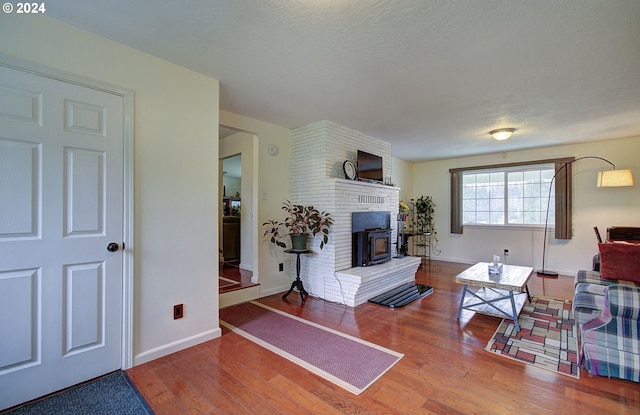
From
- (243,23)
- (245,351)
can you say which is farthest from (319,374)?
(243,23)

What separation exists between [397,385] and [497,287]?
1.65 m

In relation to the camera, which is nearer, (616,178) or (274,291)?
(274,291)

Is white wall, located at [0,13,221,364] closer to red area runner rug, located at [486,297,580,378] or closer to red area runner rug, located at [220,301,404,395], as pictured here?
red area runner rug, located at [220,301,404,395]

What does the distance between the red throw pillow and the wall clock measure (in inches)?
112

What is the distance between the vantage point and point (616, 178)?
176 inches

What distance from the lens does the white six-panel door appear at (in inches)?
68.9

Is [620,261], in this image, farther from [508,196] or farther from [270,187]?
[270,187]

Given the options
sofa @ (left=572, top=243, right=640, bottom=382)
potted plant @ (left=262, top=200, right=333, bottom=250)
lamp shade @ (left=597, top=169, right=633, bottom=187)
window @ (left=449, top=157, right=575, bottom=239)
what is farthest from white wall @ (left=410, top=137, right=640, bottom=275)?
potted plant @ (left=262, top=200, right=333, bottom=250)

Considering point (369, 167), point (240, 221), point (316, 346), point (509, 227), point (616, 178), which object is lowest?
point (316, 346)

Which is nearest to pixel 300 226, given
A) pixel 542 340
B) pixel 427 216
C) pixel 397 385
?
pixel 397 385

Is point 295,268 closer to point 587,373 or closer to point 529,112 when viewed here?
point 587,373

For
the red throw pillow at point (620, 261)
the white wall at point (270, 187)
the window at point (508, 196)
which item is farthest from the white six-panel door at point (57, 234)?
the window at point (508, 196)

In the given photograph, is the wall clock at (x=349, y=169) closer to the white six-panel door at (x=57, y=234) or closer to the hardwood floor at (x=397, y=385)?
the hardwood floor at (x=397, y=385)

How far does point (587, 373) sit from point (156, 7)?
3.84 meters
